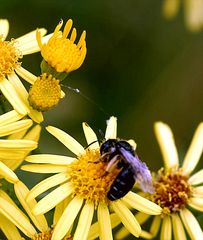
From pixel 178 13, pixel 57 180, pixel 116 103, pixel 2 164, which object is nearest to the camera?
pixel 2 164

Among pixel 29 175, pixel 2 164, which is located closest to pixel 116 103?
pixel 29 175

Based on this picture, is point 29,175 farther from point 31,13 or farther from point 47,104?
point 31,13

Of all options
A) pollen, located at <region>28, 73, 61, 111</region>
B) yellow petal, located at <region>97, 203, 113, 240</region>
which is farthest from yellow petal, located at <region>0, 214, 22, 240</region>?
pollen, located at <region>28, 73, 61, 111</region>

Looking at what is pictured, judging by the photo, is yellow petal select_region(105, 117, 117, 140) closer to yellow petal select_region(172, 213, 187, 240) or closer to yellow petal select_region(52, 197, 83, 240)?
yellow petal select_region(52, 197, 83, 240)

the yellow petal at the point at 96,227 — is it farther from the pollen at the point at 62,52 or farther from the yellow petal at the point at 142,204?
the pollen at the point at 62,52

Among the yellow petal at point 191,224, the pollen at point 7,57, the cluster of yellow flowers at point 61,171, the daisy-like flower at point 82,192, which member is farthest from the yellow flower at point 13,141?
the yellow petal at point 191,224

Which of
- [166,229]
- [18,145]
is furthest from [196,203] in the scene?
[18,145]

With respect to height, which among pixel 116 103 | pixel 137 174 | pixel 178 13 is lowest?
pixel 137 174
